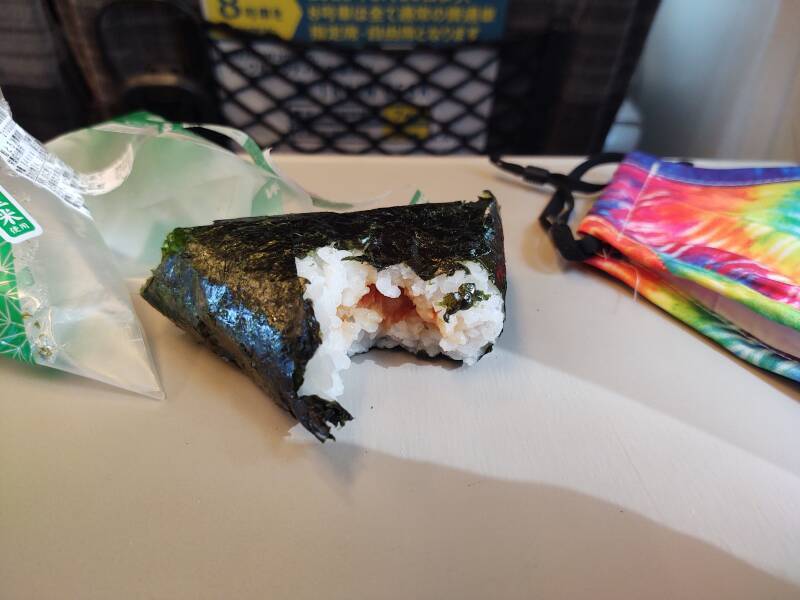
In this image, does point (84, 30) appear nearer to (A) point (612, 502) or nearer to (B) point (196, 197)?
(B) point (196, 197)

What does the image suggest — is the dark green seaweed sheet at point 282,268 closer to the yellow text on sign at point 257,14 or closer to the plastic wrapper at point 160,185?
the plastic wrapper at point 160,185

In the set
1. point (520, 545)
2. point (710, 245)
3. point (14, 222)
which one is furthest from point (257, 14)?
point (520, 545)

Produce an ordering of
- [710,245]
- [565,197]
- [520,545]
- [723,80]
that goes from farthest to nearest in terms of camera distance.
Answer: [723,80] < [565,197] < [710,245] < [520,545]

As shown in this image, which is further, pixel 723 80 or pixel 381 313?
pixel 723 80

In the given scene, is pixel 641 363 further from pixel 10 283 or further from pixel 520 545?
pixel 10 283

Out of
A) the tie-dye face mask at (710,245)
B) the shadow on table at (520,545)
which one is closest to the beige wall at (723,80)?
the tie-dye face mask at (710,245)

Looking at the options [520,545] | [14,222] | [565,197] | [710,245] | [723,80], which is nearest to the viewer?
[520,545]

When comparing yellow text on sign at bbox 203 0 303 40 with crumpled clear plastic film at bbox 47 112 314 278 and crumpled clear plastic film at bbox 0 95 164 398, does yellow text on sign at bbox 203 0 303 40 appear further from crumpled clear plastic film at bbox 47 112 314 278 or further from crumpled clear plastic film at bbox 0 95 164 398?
crumpled clear plastic film at bbox 0 95 164 398

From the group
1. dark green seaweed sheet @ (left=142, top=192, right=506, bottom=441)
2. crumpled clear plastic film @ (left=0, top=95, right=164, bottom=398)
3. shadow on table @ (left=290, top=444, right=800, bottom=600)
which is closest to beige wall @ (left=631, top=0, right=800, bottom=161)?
dark green seaweed sheet @ (left=142, top=192, right=506, bottom=441)
